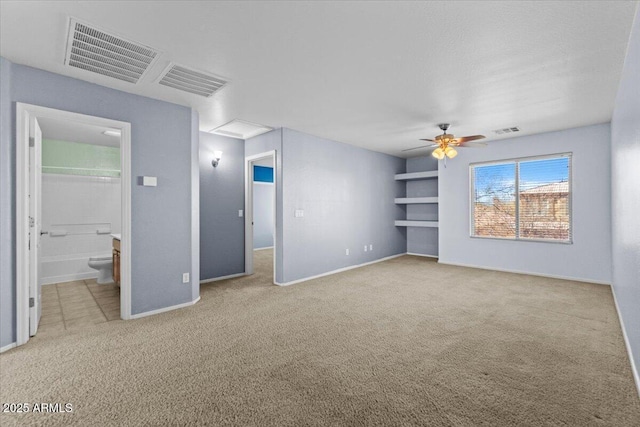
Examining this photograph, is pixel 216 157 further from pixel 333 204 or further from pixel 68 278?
pixel 68 278

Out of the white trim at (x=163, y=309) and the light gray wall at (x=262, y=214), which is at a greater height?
the light gray wall at (x=262, y=214)

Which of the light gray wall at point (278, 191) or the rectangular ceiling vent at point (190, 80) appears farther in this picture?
the light gray wall at point (278, 191)

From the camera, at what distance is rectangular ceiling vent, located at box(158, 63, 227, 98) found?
9.36 ft

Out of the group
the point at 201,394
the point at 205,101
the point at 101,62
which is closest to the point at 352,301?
the point at 201,394

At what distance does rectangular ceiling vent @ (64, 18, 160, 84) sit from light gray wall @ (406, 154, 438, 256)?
22.1ft

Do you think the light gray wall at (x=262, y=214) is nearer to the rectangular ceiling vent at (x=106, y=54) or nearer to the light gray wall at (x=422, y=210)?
the light gray wall at (x=422, y=210)

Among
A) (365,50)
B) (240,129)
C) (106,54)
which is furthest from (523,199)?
(106,54)

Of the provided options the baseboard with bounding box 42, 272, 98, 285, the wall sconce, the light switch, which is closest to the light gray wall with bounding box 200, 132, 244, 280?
the wall sconce

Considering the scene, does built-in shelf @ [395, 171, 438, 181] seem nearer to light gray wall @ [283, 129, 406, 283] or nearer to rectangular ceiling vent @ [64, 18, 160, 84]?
light gray wall @ [283, 129, 406, 283]

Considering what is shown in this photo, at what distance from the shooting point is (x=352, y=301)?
4.02 metres

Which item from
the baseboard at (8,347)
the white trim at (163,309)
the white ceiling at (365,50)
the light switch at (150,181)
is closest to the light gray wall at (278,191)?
the white ceiling at (365,50)

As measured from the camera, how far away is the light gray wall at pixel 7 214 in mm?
2596

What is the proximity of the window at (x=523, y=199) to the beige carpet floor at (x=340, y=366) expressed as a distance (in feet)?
5.64

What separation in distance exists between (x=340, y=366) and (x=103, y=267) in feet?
15.4
